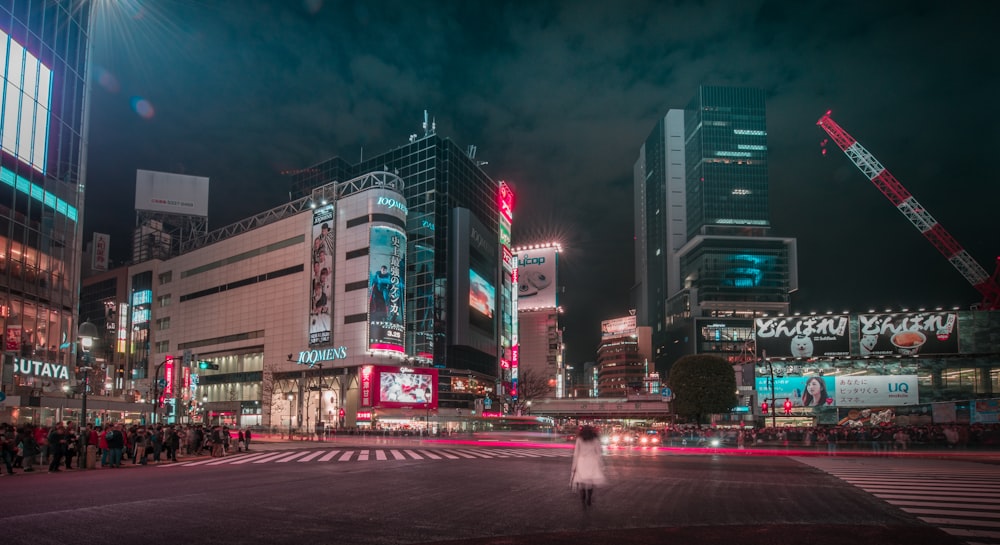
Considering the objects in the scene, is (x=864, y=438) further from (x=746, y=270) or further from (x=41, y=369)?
(x=746, y=270)

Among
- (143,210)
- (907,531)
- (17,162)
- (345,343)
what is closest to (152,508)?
(907,531)

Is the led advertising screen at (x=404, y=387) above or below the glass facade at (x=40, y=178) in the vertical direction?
below

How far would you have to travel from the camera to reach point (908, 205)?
13100 cm

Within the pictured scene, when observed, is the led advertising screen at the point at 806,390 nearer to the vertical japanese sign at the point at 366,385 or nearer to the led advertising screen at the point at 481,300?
the led advertising screen at the point at 481,300

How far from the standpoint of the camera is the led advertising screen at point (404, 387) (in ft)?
282

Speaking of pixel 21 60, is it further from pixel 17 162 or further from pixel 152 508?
pixel 152 508

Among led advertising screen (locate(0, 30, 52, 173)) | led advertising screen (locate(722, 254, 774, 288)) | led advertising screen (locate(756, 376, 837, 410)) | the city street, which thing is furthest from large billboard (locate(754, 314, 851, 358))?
led advertising screen (locate(722, 254, 774, 288))

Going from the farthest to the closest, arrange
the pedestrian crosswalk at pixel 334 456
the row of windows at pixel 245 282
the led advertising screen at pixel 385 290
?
the row of windows at pixel 245 282 < the led advertising screen at pixel 385 290 < the pedestrian crosswalk at pixel 334 456

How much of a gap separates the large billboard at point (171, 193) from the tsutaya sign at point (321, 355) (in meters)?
36.6

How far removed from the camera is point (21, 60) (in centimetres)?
3853

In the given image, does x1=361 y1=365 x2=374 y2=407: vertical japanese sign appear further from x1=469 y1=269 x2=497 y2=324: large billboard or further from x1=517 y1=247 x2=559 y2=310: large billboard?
x1=517 y1=247 x2=559 y2=310: large billboard

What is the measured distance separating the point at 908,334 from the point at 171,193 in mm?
108003

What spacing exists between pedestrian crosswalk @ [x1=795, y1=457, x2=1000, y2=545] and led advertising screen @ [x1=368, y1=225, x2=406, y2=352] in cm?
6333

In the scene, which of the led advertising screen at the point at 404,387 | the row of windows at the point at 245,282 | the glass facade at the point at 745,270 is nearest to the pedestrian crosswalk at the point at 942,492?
the led advertising screen at the point at 404,387
